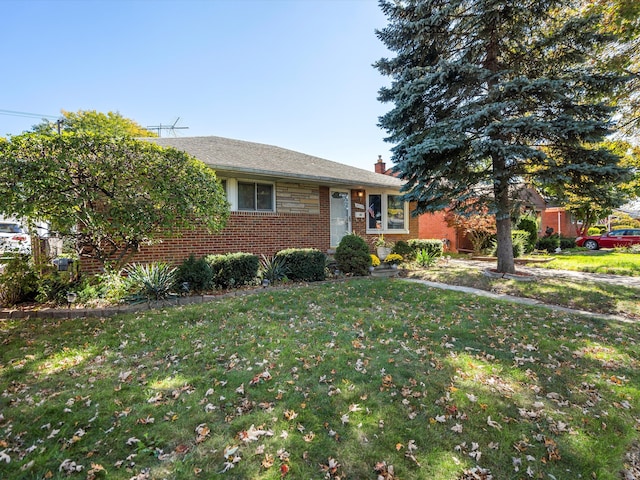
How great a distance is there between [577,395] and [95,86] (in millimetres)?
23473

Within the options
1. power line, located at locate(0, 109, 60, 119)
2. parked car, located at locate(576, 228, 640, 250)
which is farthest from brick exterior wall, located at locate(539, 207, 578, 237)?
power line, located at locate(0, 109, 60, 119)

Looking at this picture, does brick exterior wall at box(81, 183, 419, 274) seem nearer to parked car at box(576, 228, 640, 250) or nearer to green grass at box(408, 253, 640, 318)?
green grass at box(408, 253, 640, 318)

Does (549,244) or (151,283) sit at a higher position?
(151,283)

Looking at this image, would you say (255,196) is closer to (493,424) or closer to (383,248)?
(383,248)

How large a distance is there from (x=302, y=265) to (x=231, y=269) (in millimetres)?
1874

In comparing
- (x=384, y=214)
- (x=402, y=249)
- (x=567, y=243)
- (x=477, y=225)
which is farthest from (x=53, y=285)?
(x=567, y=243)

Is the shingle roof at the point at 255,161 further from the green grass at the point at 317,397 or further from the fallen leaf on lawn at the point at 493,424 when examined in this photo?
the fallen leaf on lawn at the point at 493,424

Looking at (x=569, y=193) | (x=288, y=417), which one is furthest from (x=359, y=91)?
(x=288, y=417)

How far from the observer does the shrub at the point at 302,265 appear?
8078 mm

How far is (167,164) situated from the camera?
5.89 metres

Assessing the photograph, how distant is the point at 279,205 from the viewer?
31.9ft

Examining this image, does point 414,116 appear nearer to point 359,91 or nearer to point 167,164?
point 359,91

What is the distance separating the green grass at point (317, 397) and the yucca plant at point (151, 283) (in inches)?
34.3

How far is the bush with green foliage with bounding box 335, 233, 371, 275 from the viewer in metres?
8.77
